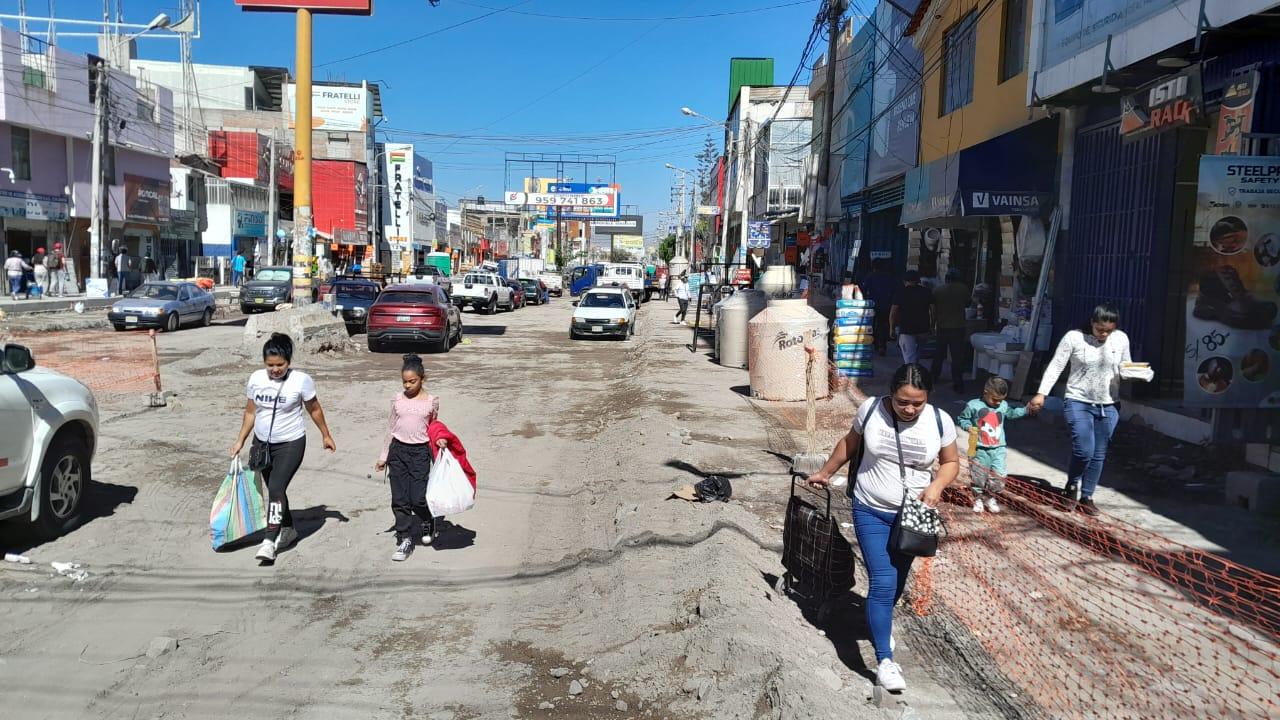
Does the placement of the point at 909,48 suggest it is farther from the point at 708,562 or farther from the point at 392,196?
the point at 392,196

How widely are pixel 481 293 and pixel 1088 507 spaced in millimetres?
34564

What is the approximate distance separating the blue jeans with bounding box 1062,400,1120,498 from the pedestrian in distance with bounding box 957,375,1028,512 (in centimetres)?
42

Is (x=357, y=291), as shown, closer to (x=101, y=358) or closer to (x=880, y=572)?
(x=101, y=358)

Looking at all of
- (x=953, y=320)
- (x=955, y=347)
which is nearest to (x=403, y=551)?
(x=953, y=320)

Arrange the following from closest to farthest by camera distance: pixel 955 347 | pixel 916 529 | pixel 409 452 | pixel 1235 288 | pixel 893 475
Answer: pixel 916 529
pixel 893 475
pixel 409 452
pixel 1235 288
pixel 955 347

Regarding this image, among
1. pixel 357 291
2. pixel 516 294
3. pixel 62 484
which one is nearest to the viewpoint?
pixel 62 484

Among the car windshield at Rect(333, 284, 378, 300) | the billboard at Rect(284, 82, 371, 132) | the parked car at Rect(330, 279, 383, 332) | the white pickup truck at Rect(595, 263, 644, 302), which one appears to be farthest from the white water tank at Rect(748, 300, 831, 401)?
the billboard at Rect(284, 82, 371, 132)

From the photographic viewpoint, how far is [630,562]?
259 inches

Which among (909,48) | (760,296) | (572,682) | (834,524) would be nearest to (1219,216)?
(834,524)

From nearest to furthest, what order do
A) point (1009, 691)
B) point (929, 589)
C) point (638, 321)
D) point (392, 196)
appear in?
point (1009, 691) < point (929, 589) < point (638, 321) < point (392, 196)

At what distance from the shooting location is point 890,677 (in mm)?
4461

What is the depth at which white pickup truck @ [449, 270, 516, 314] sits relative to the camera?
4016cm

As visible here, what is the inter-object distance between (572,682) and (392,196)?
8428 cm

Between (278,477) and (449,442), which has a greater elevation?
(449,442)
